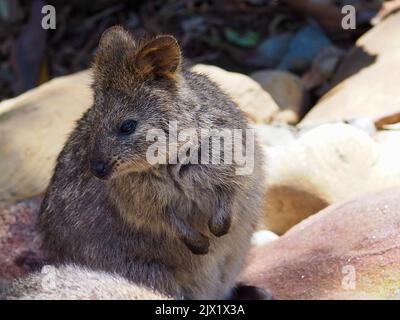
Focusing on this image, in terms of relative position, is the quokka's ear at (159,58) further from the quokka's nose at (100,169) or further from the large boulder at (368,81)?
the large boulder at (368,81)

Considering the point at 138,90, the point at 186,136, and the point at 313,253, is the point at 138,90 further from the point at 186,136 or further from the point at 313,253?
the point at 313,253

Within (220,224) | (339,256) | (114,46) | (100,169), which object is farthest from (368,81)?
(100,169)

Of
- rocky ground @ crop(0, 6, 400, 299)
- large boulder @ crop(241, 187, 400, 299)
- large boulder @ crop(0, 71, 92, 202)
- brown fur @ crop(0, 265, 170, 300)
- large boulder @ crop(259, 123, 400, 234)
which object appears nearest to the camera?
brown fur @ crop(0, 265, 170, 300)

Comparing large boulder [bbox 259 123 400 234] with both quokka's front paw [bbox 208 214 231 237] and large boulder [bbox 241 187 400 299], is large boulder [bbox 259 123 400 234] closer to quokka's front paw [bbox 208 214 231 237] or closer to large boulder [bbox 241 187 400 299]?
large boulder [bbox 241 187 400 299]

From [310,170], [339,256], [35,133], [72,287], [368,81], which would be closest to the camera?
[72,287]

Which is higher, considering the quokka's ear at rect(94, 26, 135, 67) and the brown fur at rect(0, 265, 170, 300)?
the quokka's ear at rect(94, 26, 135, 67)

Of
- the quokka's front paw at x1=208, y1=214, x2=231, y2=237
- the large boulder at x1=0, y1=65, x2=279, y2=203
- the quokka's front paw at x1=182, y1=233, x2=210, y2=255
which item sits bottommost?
the large boulder at x1=0, y1=65, x2=279, y2=203

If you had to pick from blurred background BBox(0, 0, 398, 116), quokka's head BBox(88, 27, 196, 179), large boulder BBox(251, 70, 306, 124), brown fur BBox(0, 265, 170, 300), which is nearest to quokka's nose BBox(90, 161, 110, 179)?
quokka's head BBox(88, 27, 196, 179)

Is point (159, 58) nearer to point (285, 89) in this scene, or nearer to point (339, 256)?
point (339, 256)
